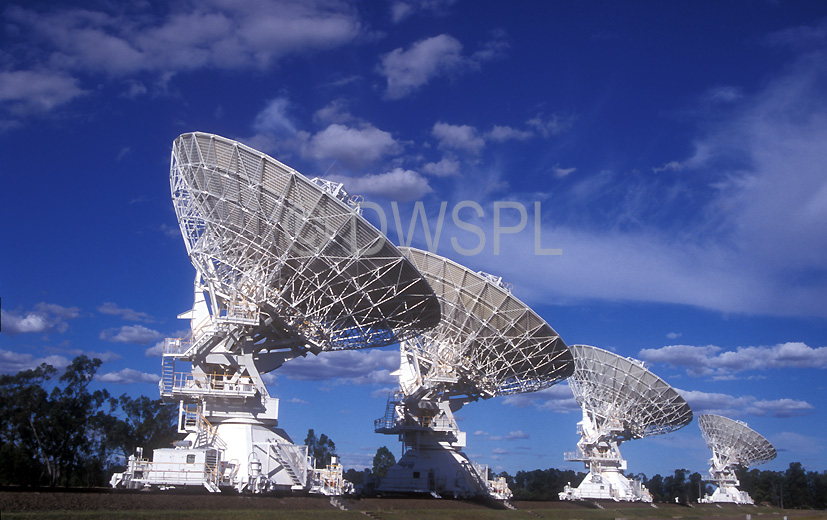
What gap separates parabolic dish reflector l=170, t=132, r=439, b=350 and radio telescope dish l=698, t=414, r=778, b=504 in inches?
2189

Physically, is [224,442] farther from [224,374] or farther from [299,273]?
[299,273]

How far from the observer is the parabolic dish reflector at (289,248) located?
29750mm

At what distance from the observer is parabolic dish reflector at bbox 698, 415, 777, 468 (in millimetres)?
78500

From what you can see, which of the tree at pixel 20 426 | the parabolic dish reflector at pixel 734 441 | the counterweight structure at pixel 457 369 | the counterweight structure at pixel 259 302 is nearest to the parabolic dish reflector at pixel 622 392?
the counterweight structure at pixel 457 369

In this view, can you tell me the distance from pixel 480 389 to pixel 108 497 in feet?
84.5

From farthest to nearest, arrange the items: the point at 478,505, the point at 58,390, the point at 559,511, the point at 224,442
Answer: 1. the point at 58,390
2. the point at 559,511
3. the point at 478,505
4. the point at 224,442

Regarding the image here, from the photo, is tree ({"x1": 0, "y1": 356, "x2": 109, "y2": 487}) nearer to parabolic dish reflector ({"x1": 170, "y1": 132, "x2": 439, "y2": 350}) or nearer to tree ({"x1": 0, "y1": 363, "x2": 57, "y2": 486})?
tree ({"x1": 0, "y1": 363, "x2": 57, "y2": 486})

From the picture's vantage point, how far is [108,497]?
24703 mm

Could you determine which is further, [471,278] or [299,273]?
[471,278]

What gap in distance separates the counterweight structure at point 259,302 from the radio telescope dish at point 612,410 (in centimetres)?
2774

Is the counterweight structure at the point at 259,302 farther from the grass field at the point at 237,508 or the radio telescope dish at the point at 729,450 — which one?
the radio telescope dish at the point at 729,450

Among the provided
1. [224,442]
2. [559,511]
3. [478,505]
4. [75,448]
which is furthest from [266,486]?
[75,448]

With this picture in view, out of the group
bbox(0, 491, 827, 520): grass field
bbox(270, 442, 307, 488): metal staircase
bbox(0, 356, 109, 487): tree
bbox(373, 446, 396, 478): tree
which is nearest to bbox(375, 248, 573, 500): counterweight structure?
bbox(0, 491, 827, 520): grass field

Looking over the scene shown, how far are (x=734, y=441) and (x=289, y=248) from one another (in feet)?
214
